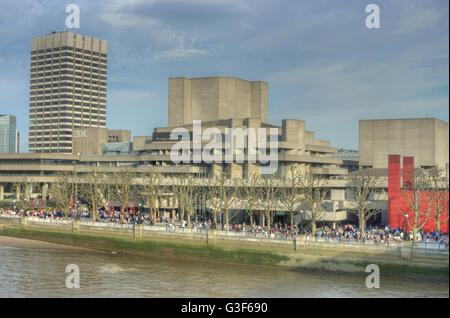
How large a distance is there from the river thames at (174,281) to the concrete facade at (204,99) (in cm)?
6143

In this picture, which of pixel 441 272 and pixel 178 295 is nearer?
pixel 178 295

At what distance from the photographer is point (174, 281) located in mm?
49688

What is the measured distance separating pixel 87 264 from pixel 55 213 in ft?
107

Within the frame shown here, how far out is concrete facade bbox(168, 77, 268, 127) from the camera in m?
118

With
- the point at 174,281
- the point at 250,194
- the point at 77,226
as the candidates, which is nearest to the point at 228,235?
the point at 174,281

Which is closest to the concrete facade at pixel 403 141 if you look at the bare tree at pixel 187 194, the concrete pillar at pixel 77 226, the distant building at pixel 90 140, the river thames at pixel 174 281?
the bare tree at pixel 187 194

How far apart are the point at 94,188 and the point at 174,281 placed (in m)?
46.2

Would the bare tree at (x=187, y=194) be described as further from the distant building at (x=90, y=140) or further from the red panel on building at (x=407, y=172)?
the distant building at (x=90, y=140)

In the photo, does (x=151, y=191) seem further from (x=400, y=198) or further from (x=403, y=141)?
(x=403, y=141)

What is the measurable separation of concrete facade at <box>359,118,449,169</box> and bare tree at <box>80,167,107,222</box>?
198ft
